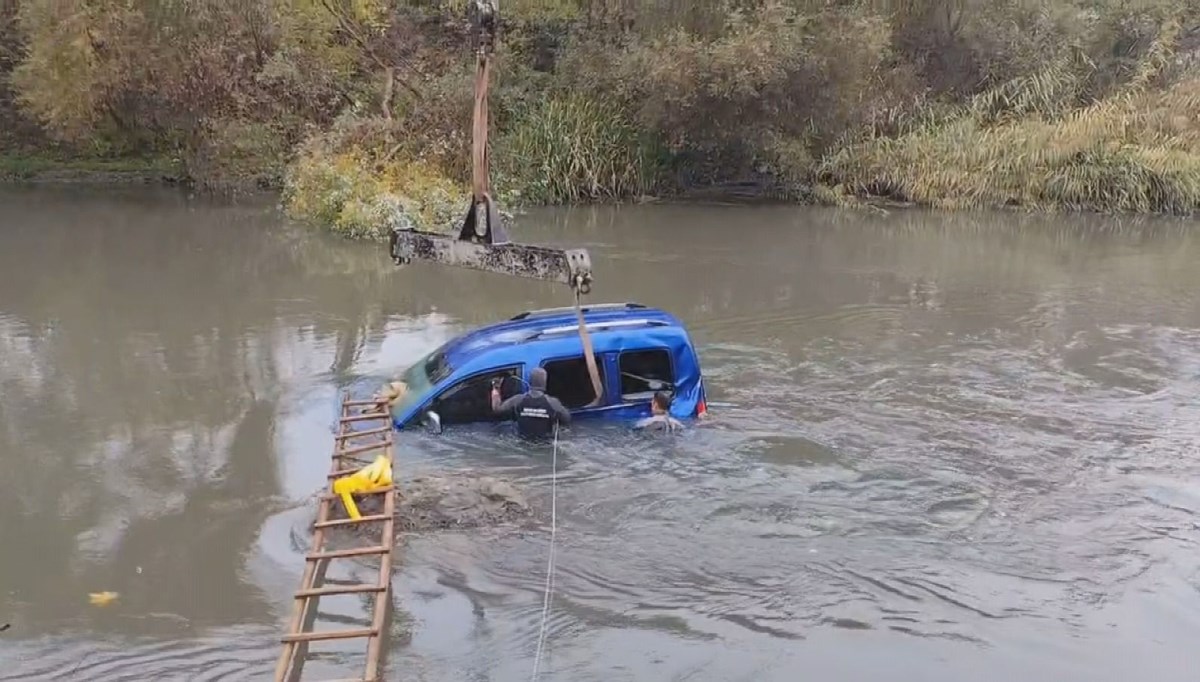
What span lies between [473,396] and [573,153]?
18305mm

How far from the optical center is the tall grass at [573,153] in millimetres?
27844

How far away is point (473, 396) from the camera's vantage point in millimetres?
10578

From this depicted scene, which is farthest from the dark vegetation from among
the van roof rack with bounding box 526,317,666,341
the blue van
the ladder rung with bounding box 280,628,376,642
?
the ladder rung with bounding box 280,628,376,642

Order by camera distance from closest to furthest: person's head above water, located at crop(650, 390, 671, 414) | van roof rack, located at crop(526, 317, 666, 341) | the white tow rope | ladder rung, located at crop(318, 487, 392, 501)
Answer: the white tow rope, ladder rung, located at crop(318, 487, 392, 501), van roof rack, located at crop(526, 317, 666, 341), person's head above water, located at crop(650, 390, 671, 414)

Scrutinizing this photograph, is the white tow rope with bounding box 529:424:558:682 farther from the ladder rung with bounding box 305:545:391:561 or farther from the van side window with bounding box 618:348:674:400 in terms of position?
the ladder rung with bounding box 305:545:391:561

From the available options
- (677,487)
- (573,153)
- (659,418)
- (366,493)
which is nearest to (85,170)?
(573,153)

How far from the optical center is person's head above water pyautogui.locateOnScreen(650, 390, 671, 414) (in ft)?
35.8

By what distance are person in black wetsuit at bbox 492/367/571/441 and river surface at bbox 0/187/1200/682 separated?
28cm

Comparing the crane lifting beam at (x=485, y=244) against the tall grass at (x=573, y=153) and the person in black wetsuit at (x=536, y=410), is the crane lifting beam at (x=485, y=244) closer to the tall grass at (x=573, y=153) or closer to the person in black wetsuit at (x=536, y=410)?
the person in black wetsuit at (x=536, y=410)

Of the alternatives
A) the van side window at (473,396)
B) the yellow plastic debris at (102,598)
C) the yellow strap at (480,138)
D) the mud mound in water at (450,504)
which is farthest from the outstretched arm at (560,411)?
the yellow plastic debris at (102,598)

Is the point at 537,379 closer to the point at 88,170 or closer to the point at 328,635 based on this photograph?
the point at 328,635

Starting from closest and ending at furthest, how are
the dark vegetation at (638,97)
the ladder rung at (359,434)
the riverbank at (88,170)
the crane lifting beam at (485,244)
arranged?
the crane lifting beam at (485,244)
the ladder rung at (359,434)
the dark vegetation at (638,97)
the riverbank at (88,170)

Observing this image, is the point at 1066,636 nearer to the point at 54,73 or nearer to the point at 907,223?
the point at 907,223

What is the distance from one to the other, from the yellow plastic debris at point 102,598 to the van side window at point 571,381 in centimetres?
431
